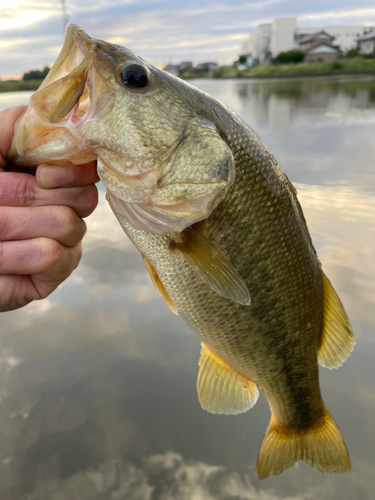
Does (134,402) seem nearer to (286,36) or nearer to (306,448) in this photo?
(306,448)

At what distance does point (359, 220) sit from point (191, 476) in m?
3.66

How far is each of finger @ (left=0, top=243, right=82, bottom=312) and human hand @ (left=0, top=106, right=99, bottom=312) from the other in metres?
0.05

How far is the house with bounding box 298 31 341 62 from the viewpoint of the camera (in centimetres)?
5856

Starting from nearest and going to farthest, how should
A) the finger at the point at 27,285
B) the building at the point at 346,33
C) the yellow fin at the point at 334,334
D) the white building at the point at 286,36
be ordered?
the finger at the point at 27,285 → the yellow fin at the point at 334,334 → the white building at the point at 286,36 → the building at the point at 346,33

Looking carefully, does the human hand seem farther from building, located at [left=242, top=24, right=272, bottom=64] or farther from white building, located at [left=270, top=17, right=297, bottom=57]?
building, located at [left=242, top=24, right=272, bottom=64]

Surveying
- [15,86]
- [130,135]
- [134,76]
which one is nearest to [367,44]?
[15,86]

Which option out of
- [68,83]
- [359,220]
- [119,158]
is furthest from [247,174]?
[359,220]

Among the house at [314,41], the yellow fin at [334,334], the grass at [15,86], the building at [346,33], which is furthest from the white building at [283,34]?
the yellow fin at [334,334]

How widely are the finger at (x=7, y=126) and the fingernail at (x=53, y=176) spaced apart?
257 millimetres

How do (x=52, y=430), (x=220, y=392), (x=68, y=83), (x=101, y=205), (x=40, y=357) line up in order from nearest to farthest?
(x=68, y=83)
(x=220, y=392)
(x=52, y=430)
(x=40, y=357)
(x=101, y=205)

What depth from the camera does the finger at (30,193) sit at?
49.5 inches

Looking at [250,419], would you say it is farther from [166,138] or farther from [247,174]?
[166,138]

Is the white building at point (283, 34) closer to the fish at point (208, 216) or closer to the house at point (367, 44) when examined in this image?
the house at point (367, 44)

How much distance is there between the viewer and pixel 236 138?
135 centimetres
